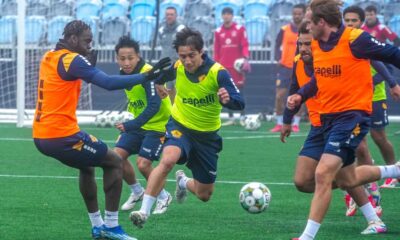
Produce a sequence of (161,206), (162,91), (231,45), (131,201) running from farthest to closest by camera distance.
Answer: (231,45) → (131,201) → (161,206) → (162,91)

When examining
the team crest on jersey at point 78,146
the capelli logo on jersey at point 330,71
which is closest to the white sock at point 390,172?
the capelli logo on jersey at point 330,71

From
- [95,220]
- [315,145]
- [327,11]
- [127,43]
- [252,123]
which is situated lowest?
[252,123]

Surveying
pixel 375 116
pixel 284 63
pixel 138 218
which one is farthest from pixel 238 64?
pixel 138 218

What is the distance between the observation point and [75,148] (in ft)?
28.7

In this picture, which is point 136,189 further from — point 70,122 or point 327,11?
point 327,11

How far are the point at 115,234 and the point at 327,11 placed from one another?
99.9 inches

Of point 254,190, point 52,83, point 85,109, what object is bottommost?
point 85,109

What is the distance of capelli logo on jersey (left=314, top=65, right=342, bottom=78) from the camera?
862cm

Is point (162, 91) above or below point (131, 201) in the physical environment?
above

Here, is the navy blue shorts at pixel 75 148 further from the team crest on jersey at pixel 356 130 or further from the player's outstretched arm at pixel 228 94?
the team crest on jersey at pixel 356 130

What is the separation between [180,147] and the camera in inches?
383

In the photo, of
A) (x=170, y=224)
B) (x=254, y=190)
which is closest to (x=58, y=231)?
(x=170, y=224)

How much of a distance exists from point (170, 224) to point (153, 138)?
1473 mm

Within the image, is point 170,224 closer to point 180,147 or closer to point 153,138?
point 180,147
